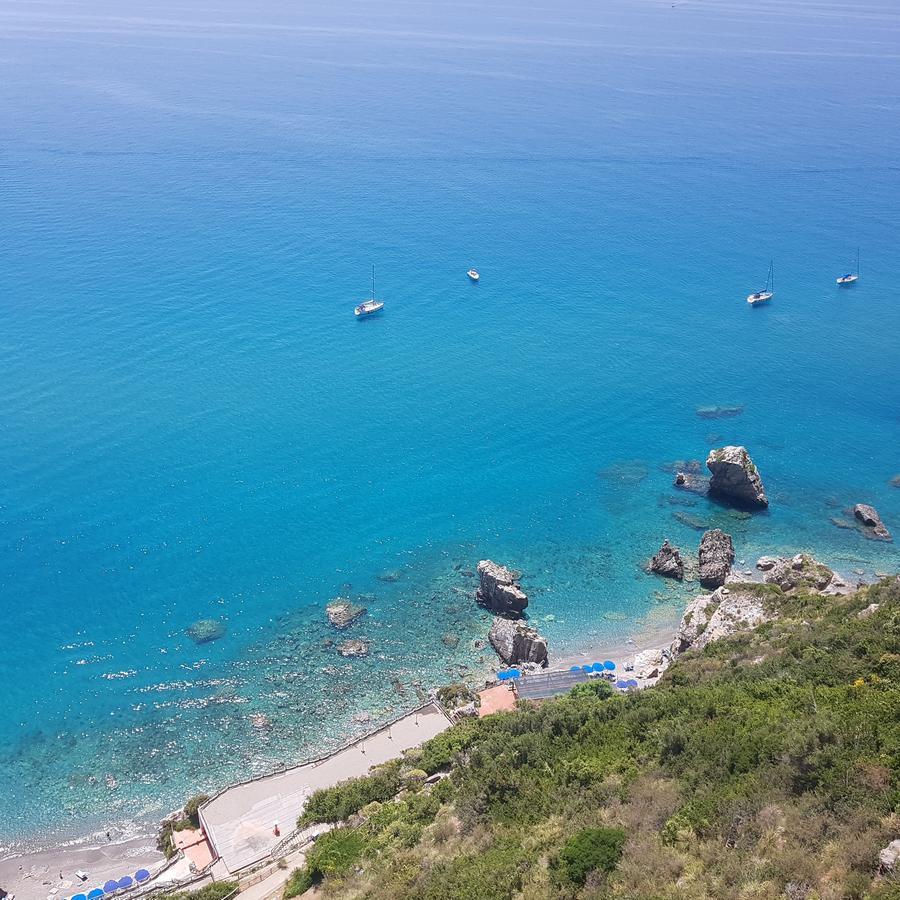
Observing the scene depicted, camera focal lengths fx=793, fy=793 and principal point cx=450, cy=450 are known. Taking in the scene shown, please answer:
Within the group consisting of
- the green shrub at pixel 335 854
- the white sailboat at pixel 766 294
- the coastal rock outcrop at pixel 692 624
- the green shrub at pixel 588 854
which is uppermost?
the green shrub at pixel 588 854

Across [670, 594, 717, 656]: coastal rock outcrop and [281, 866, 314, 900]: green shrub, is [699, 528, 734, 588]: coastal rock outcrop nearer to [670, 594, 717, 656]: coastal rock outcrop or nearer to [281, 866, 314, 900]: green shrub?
[670, 594, 717, 656]: coastal rock outcrop

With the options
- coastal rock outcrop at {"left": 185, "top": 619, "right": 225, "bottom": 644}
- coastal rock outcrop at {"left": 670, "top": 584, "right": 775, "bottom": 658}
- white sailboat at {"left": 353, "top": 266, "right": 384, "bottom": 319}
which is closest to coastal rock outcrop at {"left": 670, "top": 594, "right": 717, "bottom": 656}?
coastal rock outcrop at {"left": 670, "top": 584, "right": 775, "bottom": 658}

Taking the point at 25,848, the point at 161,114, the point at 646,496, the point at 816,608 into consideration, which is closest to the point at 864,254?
the point at 646,496

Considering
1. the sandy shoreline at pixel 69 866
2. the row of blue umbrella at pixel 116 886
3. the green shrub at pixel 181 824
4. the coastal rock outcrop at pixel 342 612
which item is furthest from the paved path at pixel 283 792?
the coastal rock outcrop at pixel 342 612

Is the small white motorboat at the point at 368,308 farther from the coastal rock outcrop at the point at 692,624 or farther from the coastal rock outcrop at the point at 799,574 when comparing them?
the coastal rock outcrop at the point at 692,624

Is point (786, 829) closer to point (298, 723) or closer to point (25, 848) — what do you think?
point (298, 723)

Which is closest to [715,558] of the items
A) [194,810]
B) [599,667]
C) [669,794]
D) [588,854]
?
[599,667]
